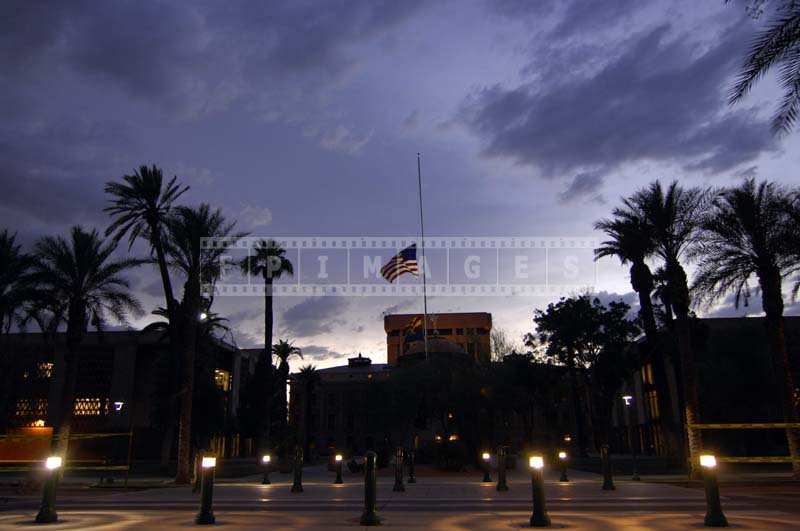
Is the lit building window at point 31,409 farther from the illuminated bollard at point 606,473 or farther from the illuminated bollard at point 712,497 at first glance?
the illuminated bollard at point 712,497

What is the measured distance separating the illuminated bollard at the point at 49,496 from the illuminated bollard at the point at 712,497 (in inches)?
412

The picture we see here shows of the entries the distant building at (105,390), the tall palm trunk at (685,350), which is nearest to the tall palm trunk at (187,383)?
the tall palm trunk at (685,350)

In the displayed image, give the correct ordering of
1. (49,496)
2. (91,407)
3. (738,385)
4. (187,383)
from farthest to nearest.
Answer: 1. (91,407)
2. (738,385)
3. (187,383)
4. (49,496)

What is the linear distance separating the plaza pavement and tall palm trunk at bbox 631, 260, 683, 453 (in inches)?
632

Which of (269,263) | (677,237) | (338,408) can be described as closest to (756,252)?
(677,237)

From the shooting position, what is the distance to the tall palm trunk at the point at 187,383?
84.8 feet

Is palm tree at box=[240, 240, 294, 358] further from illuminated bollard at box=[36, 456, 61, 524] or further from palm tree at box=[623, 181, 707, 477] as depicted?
illuminated bollard at box=[36, 456, 61, 524]

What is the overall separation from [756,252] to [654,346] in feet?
33.9

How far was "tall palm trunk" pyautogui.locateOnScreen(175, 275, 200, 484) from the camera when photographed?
84.8 ft

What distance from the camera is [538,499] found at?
9984 mm

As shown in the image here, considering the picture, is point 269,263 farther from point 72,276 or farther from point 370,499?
point 370,499

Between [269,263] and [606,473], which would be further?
[269,263]

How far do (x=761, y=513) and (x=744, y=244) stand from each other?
1663 centimetres

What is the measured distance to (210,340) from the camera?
4150cm
